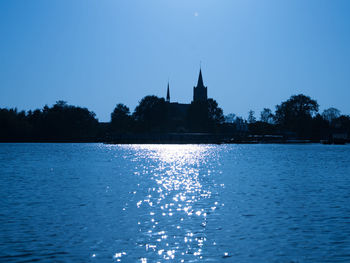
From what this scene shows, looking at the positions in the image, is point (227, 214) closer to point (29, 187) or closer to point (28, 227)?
point (28, 227)

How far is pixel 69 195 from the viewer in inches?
1196

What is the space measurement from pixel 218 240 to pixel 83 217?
25.0ft

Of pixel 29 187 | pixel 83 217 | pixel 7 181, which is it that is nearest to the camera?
pixel 83 217

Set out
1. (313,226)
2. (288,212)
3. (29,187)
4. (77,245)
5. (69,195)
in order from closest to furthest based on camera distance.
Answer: (77,245), (313,226), (288,212), (69,195), (29,187)

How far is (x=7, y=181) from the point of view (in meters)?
39.5

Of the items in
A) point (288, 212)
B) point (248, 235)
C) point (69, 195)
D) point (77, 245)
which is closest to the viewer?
point (77, 245)

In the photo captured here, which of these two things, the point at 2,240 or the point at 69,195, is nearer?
the point at 2,240

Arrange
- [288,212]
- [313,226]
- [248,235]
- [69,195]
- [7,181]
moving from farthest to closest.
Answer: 1. [7,181]
2. [69,195]
3. [288,212]
4. [313,226]
5. [248,235]

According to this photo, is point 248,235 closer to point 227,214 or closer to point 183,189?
point 227,214

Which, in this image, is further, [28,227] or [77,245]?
Answer: [28,227]

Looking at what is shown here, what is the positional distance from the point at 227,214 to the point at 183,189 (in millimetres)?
12429

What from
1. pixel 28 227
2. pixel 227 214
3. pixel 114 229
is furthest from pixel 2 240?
pixel 227 214

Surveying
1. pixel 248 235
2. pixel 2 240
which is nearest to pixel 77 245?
pixel 2 240

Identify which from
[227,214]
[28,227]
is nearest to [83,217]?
[28,227]
